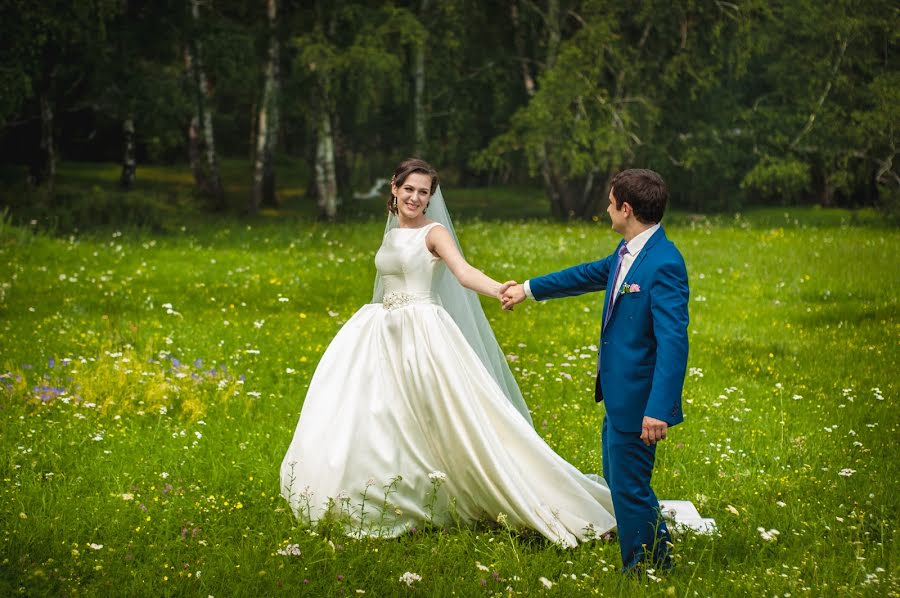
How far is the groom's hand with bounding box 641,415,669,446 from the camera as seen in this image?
15.9 ft

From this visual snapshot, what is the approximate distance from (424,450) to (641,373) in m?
1.53

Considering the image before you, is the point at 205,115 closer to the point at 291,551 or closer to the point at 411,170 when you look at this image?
the point at 411,170

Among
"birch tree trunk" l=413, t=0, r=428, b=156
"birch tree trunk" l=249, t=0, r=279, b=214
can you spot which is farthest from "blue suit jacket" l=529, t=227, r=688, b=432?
"birch tree trunk" l=249, t=0, r=279, b=214

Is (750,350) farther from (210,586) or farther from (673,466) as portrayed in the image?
(210,586)

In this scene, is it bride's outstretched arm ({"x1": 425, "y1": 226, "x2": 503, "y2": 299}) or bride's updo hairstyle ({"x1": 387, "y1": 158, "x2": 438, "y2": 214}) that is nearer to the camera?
bride's outstretched arm ({"x1": 425, "y1": 226, "x2": 503, "y2": 299})

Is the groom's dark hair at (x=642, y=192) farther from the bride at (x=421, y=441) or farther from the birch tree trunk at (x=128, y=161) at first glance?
the birch tree trunk at (x=128, y=161)

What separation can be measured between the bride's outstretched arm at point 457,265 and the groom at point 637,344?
2.98 feet

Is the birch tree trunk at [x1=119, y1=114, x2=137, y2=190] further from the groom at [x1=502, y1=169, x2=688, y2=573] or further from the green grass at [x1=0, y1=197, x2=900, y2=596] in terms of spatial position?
the groom at [x1=502, y1=169, x2=688, y2=573]

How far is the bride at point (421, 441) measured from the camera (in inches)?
229

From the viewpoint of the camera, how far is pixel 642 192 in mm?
5090

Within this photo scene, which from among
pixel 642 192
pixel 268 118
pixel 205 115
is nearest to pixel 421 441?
pixel 642 192

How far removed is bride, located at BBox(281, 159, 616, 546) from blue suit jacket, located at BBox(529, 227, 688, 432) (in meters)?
0.80

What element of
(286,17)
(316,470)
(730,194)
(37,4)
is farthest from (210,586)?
(730,194)

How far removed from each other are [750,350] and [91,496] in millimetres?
7521
